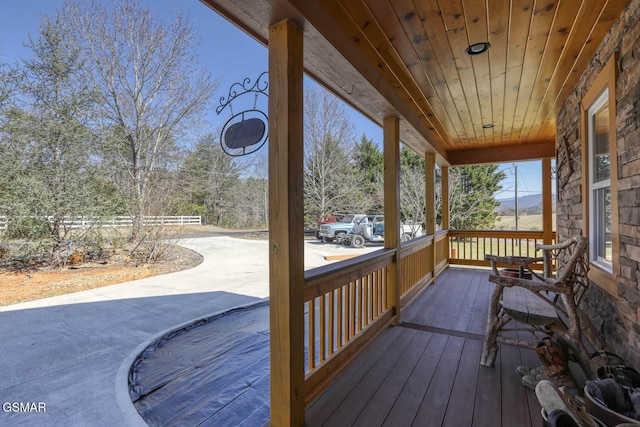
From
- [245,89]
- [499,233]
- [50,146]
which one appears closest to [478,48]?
[245,89]

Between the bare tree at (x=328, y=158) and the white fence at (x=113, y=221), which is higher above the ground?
the bare tree at (x=328, y=158)

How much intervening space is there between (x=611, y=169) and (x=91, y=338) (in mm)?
4722

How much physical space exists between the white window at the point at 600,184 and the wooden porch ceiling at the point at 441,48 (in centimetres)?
44

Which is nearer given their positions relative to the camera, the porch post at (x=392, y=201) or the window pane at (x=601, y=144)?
the window pane at (x=601, y=144)

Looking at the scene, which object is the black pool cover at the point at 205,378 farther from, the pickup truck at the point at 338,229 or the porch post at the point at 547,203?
the pickup truck at the point at 338,229

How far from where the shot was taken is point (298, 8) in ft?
4.73

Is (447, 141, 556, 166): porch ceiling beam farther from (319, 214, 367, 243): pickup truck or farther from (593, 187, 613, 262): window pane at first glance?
(319, 214, 367, 243): pickup truck

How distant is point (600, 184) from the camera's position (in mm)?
2576

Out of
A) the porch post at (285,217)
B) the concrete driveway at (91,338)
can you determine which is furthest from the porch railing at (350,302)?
the concrete driveway at (91,338)

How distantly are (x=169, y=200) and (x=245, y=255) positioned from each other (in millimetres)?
2583

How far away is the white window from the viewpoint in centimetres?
245

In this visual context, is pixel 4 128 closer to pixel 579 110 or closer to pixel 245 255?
pixel 245 255

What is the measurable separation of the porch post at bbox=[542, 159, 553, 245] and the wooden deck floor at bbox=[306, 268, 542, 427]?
3398mm

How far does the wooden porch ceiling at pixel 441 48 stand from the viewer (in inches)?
66.7
